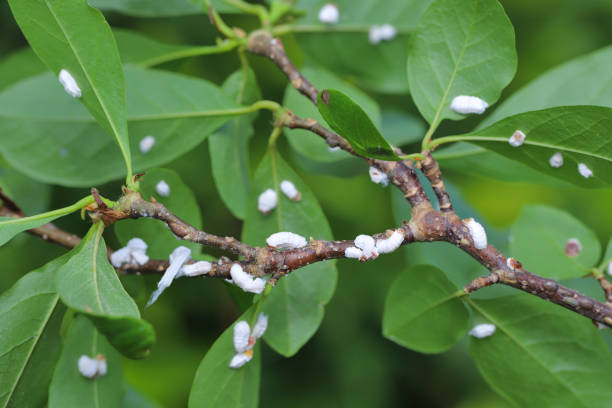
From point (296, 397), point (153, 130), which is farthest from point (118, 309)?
point (296, 397)

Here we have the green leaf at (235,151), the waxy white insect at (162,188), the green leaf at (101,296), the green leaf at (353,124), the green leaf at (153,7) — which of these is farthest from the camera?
the green leaf at (153,7)

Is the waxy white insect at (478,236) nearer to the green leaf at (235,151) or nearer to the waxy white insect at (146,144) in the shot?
the green leaf at (235,151)

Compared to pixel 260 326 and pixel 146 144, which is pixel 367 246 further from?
pixel 146 144

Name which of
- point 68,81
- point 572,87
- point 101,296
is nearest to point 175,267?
point 101,296

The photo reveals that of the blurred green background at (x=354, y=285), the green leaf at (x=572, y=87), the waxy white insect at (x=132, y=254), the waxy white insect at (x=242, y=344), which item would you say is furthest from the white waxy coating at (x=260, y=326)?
the blurred green background at (x=354, y=285)

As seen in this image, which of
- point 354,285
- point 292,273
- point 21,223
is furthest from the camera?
point 354,285

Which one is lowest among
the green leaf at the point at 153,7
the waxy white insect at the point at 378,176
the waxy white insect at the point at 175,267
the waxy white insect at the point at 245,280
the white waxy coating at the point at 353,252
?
the waxy white insect at the point at 175,267

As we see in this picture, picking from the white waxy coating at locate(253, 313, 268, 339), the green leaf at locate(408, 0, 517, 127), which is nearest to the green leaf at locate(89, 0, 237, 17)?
the green leaf at locate(408, 0, 517, 127)

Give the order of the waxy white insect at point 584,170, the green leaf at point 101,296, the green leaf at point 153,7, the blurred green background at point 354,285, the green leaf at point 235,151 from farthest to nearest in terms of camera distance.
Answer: the blurred green background at point 354,285 < the green leaf at point 153,7 < the green leaf at point 235,151 < the waxy white insect at point 584,170 < the green leaf at point 101,296
